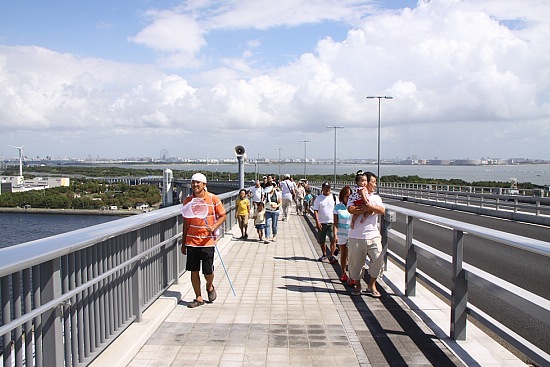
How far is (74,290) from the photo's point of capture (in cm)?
410

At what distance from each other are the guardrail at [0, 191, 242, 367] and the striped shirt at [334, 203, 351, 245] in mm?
3493

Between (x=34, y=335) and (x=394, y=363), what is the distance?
298 centimetres

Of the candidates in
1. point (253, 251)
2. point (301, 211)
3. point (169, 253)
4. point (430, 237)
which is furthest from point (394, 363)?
point (301, 211)

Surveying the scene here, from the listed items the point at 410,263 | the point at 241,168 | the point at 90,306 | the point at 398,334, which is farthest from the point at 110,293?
the point at 241,168

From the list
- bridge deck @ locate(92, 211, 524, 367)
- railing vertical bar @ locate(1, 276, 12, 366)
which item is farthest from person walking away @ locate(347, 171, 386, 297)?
railing vertical bar @ locate(1, 276, 12, 366)

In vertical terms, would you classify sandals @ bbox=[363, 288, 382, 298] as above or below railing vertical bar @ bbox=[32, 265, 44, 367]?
below

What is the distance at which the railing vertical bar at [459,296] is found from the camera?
538 cm

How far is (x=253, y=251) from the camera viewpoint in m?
12.8

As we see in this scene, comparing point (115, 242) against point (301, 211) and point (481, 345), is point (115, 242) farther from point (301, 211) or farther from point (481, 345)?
point (301, 211)

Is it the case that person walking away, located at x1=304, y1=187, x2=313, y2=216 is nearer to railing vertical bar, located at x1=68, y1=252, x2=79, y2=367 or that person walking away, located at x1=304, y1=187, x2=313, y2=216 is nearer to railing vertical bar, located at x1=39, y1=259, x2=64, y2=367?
railing vertical bar, located at x1=68, y1=252, x2=79, y2=367

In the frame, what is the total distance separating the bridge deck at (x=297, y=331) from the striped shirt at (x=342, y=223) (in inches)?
29.5

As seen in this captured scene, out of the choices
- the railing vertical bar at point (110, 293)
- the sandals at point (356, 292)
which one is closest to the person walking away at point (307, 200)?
the sandals at point (356, 292)

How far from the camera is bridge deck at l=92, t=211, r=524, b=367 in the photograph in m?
5.04

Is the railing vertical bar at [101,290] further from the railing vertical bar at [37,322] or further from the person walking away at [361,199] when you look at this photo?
the person walking away at [361,199]
